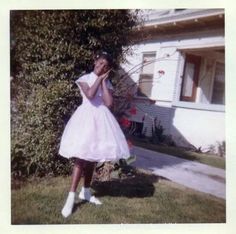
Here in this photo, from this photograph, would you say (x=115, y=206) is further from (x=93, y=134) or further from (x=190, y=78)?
(x=190, y=78)

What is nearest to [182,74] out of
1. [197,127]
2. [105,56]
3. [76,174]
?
[197,127]

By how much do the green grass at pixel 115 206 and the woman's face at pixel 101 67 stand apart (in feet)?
2.39

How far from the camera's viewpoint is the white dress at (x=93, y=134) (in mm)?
2043

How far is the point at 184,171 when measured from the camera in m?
2.53

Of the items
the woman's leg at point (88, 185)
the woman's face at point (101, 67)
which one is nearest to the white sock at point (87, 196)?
the woman's leg at point (88, 185)

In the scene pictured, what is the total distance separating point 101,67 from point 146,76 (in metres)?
0.51

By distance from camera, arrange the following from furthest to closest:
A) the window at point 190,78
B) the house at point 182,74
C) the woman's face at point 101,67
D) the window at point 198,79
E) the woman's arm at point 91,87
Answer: the window at point 190,78 → the window at point 198,79 → the house at point 182,74 → the woman's face at point 101,67 → the woman's arm at point 91,87

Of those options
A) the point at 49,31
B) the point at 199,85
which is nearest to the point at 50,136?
the point at 49,31

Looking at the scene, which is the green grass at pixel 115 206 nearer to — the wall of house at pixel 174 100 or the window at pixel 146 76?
the wall of house at pixel 174 100

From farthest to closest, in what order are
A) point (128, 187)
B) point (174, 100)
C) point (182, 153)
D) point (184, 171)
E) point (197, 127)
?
1. point (174, 100)
2. point (197, 127)
3. point (182, 153)
4. point (184, 171)
5. point (128, 187)

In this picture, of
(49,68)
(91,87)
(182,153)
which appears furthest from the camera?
(182,153)
